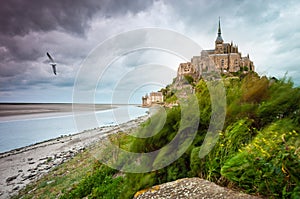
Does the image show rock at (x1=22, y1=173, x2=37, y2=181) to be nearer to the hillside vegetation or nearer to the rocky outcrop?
the hillside vegetation

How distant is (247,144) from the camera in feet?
7.89

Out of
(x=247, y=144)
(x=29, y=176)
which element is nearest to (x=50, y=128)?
(x=29, y=176)

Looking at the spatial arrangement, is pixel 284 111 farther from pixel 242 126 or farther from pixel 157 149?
pixel 157 149

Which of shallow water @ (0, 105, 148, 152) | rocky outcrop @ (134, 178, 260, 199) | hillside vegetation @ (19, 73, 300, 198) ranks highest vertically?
hillside vegetation @ (19, 73, 300, 198)

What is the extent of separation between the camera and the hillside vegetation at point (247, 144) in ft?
5.89

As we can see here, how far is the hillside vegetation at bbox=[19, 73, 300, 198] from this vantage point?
1.79 metres

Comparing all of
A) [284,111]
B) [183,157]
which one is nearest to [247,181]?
[183,157]

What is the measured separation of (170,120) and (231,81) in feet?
5.37

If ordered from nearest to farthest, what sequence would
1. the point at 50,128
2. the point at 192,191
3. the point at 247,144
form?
1. the point at 192,191
2. the point at 247,144
3. the point at 50,128

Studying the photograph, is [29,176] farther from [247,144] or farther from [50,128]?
[50,128]

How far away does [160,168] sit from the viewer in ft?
9.50

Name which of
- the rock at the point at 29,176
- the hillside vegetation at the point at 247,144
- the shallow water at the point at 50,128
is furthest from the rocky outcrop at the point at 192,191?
the rock at the point at 29,176

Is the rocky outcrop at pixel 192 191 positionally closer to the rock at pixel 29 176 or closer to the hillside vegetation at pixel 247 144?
the hillside vegetation at pixel 247 144

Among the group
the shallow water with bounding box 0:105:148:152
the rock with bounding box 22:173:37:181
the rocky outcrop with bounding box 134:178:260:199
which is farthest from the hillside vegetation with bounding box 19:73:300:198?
the rock with bounding box 22:173:37:181
